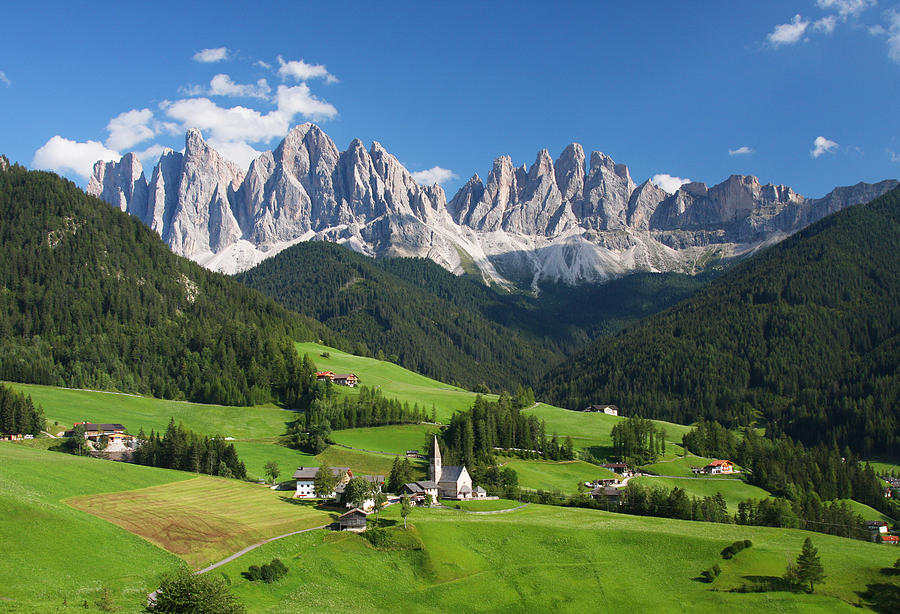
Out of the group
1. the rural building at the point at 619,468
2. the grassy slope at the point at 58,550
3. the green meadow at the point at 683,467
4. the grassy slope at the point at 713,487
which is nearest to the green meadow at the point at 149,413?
the grassy slope at the point at 58,550

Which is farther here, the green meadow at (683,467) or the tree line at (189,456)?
the green meadow at (683,467)

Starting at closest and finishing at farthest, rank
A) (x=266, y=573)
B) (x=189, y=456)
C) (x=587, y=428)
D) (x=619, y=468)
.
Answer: (x=266, y=573), (x=189, y=456), (x=619, y=468), (x=587, y=428)

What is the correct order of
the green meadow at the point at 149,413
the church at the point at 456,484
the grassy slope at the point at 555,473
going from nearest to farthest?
the church at the point at 456,484 → the grassy slope at the point at 555,473 → the green meadow at the point at 149,413

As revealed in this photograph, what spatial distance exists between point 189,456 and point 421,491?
3698 centimetres

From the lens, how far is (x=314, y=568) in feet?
212

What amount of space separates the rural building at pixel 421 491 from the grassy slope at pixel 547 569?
1581 cm

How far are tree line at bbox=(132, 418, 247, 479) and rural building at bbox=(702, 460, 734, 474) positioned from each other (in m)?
89.5

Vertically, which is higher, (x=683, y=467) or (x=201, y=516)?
(x=201, y=516)

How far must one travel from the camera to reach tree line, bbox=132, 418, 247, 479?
105875 mm

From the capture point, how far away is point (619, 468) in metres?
135

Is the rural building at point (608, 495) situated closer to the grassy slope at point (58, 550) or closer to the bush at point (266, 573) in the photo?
the bush at point (266, 573)

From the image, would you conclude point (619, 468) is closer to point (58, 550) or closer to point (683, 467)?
point (683, 467)

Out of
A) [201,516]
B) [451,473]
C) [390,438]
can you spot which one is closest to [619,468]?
[451,473]

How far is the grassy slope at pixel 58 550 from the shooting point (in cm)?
4894
